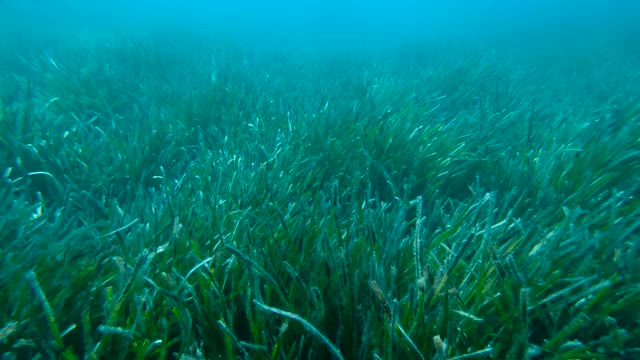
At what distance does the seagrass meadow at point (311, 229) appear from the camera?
60.3 inches

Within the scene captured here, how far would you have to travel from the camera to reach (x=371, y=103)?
473cm

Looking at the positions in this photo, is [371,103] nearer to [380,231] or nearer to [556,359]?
[380,231]

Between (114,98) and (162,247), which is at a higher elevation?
(162,247)

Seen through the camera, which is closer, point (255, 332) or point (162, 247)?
point (255, 332)

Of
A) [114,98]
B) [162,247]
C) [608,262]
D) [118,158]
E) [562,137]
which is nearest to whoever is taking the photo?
[608,262]

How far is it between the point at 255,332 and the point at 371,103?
3672 millimetres

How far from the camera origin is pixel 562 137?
4.18 meters

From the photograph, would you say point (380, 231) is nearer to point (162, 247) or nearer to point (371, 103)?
point (162, 247)

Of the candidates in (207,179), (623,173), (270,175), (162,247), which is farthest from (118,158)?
(623,173)

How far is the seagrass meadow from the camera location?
153 cm

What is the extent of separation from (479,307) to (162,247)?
1.59 metres

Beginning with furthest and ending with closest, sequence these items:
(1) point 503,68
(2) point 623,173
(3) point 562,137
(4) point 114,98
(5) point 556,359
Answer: (1) point 503,68
(4) point 114,98
(3) point 562,137
(2) point 623,173
(5) point 556,359

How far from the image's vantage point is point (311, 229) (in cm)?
206

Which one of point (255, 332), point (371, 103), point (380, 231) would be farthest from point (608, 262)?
point (371, 103)
